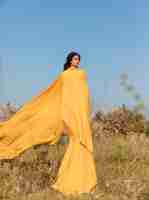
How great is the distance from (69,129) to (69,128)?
0.02 metres

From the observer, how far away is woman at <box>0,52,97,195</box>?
7.59 meters

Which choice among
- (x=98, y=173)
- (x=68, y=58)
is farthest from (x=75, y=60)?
(x=98, y=173)

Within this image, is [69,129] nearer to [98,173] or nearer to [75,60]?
[75,60]

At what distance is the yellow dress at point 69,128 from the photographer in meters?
7.59

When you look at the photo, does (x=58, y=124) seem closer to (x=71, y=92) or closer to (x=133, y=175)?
(x=71, y=92)

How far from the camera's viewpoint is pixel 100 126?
50.1ft

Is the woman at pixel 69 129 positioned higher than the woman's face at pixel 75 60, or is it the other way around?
the woman's face at pixel 75 60

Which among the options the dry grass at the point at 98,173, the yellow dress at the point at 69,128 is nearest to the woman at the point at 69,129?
the yellow dress at the point at 69,128

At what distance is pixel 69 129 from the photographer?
767 cm

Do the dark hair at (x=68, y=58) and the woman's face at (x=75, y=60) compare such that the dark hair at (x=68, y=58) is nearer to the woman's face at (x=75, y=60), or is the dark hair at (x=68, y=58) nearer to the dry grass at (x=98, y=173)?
the woman's face at (x=75, y=60)

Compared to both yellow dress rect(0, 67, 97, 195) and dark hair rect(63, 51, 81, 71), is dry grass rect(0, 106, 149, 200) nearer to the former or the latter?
yellow dress rect(0, 67, 97, 195)

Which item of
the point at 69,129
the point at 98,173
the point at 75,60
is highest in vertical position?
the point at 75,60

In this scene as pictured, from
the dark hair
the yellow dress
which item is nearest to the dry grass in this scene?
the yellow dress

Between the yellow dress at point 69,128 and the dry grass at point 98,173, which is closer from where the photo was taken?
the dry grass at point 98,173
